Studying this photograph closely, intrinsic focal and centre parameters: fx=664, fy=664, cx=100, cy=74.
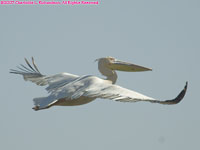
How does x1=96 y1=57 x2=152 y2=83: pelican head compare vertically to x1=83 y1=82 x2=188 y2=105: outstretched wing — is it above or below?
above

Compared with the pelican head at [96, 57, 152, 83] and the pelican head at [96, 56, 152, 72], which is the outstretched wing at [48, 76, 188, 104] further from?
the pelican head at [96, 56, 152, 72]

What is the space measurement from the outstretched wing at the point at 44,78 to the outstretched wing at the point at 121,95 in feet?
6.38

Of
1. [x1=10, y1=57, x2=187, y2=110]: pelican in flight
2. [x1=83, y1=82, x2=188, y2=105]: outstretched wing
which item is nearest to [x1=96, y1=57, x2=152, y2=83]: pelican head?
[x1=10, y1=57, x2=187, y2=110]: pelican in flight

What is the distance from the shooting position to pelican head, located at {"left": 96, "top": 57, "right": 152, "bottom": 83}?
17.9 metres

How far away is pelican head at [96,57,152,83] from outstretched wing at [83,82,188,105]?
2227 millimetres

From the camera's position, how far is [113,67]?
1836 cm

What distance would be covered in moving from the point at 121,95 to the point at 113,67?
3595mm

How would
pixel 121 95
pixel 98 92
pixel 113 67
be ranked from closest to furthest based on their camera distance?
1. pixel 121 95
2. pixel 98 92
3. pixel 113 67

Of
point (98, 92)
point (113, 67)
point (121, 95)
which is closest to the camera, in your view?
point (121, 95)

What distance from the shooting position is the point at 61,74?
1817cm

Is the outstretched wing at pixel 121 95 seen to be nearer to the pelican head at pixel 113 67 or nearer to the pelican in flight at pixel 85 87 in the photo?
the pelican in flight at pixel 85 87

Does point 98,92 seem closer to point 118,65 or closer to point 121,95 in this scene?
point 121,95

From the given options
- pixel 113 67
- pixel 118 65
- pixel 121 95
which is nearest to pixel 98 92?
pixel 121 95

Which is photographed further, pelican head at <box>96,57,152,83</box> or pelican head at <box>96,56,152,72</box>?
pelican head at <box>96,56,152,72</box>
